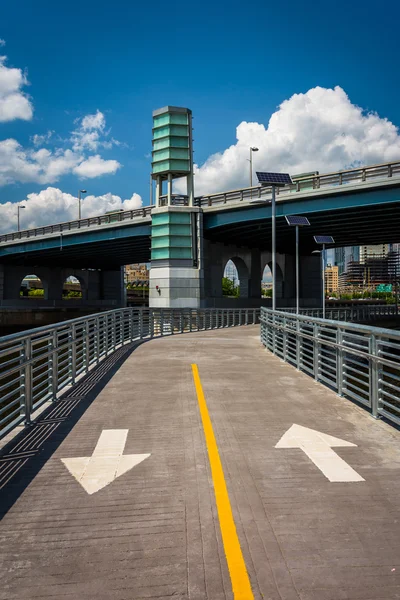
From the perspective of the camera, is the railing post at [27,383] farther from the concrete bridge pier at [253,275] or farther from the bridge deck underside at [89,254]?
the bridge deck underside at [89,254]

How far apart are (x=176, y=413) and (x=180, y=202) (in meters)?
37.8

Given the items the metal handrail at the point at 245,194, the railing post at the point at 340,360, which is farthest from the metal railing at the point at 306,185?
the railing post at the point at 340,360

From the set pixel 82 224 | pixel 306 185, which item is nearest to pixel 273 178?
pixel 306 185

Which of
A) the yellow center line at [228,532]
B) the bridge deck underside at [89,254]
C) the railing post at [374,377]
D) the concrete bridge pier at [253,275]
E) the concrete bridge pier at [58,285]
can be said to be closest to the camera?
the yellow center line at [228,532]

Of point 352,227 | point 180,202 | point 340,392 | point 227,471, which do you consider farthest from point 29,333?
point 352,227

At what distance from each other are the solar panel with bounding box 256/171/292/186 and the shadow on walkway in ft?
69.8

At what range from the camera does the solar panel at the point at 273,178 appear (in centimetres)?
2992

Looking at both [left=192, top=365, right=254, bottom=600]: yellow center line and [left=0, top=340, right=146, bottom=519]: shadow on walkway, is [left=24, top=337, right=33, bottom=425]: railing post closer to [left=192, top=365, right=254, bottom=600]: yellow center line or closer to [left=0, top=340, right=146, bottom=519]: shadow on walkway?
[left=0, top=340, right=146, bottom=519]: shadow on walkway

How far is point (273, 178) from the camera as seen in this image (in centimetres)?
3036

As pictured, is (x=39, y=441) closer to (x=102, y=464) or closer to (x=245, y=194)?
(x=102, y=464)

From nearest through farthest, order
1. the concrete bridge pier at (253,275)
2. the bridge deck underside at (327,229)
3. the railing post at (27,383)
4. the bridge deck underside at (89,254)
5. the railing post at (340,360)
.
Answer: the railing post at (27,383), the railing post at (340,360), the bridge deck underside at (327,229), the concrete bridge pier at (253,275), the bridge deck underside at (89,254)

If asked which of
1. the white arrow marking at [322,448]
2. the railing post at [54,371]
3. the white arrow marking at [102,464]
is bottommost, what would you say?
the white arrow marking at [322,448]

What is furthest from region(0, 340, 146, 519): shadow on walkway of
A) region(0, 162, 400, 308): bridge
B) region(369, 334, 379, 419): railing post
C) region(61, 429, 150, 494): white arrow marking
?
region(0, 162, 400, 308): bridge

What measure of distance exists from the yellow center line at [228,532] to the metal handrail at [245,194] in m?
30.8
